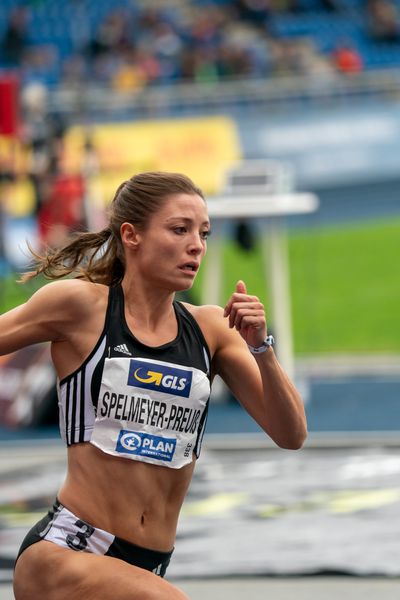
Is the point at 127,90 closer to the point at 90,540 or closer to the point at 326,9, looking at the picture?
the point at 326,9

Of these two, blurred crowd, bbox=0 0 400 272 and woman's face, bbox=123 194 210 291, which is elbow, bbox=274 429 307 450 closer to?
woman's face, bbox=123 194 210 291

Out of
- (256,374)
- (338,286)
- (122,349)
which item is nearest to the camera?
(122,349)

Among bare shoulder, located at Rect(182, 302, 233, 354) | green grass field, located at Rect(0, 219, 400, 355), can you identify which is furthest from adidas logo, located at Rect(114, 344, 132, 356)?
green grass field, located at Rect(0, 219, 400, 355)

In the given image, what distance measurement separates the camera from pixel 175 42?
27328 mm

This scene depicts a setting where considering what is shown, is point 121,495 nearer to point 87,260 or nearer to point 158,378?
point 158,378

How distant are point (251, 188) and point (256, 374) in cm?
683

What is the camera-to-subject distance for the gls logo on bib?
3693 mm

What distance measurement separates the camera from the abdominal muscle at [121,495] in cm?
369

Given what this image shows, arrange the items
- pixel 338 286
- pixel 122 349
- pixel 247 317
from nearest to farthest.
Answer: pixel 247 317
pixel 122 349
pixel 338 286

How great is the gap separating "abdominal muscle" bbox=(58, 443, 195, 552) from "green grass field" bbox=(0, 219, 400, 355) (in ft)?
26.6

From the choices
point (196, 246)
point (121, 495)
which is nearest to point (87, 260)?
point (196, 246)

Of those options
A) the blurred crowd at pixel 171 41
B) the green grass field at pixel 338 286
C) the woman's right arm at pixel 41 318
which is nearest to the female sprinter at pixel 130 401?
the woman's right arm at pixel 41 318

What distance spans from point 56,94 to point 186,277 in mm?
18863

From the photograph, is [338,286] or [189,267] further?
[338,286]
